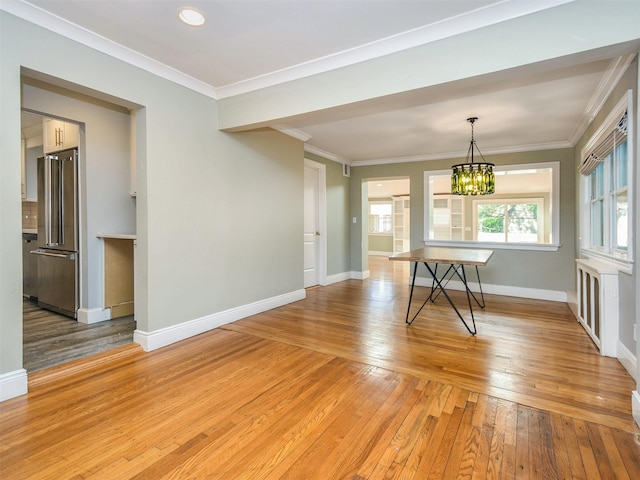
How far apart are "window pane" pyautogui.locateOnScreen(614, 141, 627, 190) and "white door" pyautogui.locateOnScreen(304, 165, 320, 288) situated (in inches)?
148

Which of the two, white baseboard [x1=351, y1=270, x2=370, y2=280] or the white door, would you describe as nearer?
the white door

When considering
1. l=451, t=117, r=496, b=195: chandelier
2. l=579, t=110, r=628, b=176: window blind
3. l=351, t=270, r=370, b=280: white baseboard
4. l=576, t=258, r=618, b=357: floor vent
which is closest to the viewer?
l=579, t=110, r=628, b=176: window blind

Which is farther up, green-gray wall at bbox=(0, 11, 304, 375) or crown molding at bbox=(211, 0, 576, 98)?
crown molding at bbox=(211, 0, 576, 98)

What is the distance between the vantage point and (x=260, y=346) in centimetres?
292

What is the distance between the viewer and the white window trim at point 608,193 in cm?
226

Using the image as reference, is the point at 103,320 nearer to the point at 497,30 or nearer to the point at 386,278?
the point at 497,30

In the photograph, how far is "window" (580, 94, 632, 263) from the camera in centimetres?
256

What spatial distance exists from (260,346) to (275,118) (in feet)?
6.64

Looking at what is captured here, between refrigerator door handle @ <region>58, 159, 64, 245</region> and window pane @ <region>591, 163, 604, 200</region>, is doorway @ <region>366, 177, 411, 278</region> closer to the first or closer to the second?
window pane @ <region>591, 163, 604, 200</region>

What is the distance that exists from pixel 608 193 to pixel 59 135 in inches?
221

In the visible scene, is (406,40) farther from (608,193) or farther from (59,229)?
(59,229)

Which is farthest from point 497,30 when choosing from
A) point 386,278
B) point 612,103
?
point 386,278

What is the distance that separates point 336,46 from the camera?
8.03ft

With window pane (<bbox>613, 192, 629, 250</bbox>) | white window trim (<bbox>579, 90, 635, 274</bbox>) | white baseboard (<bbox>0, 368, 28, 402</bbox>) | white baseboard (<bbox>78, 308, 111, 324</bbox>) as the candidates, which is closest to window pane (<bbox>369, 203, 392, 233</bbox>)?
white window trim (<bbox>579, 90, 635, 274</bbox>)
